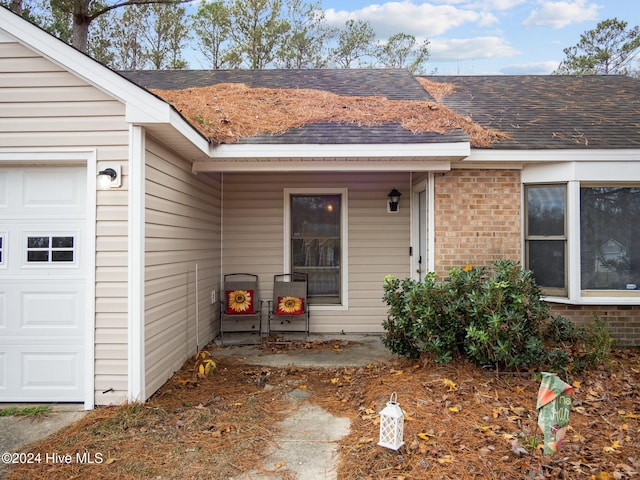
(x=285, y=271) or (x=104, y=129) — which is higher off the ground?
(x=104, y=129)

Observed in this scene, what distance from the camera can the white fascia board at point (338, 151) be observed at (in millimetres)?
5004

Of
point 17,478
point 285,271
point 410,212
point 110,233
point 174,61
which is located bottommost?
point 17,478

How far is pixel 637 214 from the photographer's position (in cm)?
543

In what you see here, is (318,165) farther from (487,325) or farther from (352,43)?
(352,43)

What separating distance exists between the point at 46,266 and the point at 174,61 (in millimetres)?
14431

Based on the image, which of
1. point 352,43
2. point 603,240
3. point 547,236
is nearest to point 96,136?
point 547,236

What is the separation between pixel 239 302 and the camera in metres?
6.34

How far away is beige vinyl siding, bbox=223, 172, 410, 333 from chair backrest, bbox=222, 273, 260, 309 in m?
0.12

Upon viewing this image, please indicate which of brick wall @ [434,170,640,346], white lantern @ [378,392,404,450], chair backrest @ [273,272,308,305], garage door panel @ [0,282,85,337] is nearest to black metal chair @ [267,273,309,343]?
chair backrest @ [273,272,308,305]

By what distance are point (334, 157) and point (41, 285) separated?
10.8 ft

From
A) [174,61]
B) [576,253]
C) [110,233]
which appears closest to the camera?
[110,233]

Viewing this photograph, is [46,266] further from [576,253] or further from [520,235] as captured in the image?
[576,253]

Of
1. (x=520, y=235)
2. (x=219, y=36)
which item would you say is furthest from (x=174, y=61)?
(x=520, y=235)

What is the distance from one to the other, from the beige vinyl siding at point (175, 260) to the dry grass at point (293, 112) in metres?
0.79
